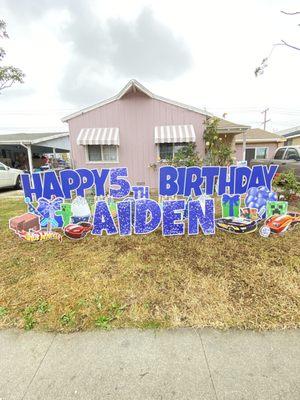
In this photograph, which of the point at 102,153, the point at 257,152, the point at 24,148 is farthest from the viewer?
the point at 257,152

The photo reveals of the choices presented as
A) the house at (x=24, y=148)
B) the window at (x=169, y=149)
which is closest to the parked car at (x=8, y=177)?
the house at (x=24, y=148)

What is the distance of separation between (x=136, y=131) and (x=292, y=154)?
6.36m

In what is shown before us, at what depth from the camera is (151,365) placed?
181 centimetres

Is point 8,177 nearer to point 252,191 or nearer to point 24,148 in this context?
point 24,148

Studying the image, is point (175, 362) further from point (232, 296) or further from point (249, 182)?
point (249, 182)

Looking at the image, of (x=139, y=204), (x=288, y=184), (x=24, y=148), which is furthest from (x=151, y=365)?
(x=24, y=148)

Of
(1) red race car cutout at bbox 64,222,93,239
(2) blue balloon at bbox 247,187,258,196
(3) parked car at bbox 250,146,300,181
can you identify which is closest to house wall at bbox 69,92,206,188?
(3) parked car at bbox 250,146,300,181

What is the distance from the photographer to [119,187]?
4691 millimetres

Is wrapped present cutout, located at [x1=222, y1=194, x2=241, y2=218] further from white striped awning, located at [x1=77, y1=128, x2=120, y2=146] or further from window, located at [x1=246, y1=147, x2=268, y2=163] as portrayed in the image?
window, located at [x1=246, y1=147, x2=268, y2=163]

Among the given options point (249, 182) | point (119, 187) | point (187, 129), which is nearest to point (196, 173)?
point (249, 182)

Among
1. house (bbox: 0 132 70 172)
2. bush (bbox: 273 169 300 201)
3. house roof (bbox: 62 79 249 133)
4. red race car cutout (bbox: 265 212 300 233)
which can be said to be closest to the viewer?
red race car cutout (bbox: 265 212 300 233)

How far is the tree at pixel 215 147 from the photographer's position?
31.4 ft

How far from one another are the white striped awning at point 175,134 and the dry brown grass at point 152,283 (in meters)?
6.05

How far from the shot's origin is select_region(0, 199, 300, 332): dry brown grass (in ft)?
7.56
